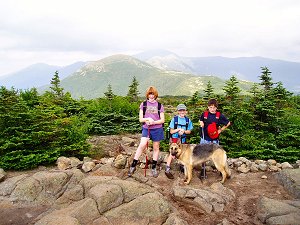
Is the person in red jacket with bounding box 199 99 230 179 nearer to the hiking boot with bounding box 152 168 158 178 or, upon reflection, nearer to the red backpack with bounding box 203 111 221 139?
the red backpack with bounding box 203 111 221 139

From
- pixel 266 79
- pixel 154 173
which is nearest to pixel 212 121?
pixel 154 173

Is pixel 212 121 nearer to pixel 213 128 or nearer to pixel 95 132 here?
pixel 213 128

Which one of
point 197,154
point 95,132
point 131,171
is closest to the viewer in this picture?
point 197,154

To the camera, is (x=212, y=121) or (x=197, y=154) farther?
(x=212, y=121)

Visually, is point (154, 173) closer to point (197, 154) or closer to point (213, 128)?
point (197, 154)

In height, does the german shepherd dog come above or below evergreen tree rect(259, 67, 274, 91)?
below

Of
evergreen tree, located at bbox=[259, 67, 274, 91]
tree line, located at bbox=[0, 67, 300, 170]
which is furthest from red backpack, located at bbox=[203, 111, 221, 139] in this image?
evergreen tree, located at bbox=[259, 67, 274, 91]

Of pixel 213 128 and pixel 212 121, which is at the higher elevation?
pixel 212 121

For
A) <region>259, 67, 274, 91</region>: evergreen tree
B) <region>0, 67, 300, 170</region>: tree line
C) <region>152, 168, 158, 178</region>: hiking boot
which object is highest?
<region>259, 67, 274, 91</region>: evergreen tree

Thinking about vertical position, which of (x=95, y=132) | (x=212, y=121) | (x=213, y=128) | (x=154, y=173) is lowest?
(x=95, y=132)

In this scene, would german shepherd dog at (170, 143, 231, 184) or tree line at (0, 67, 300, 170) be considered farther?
tree line at (0, 67, 300, 170)

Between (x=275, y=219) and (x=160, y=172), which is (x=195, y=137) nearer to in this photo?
(x=160, y=172)

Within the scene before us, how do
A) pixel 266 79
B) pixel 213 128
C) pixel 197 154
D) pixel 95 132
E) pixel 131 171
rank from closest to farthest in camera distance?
1. pixel 197 154
2. pixel 131 171
3. pixel 213 128
4. pixel 95 132
5. pixel 266 79

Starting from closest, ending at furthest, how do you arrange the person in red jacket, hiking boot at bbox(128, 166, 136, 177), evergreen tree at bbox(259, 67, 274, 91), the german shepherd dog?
1. the german shepherd dog
2. hiking boot at bbox(128, 166, 136, 177)
3. the person in red jacket
4. evergreen tree at bbox(259, 67, 274, 91)
